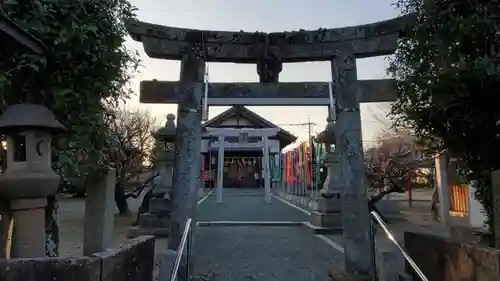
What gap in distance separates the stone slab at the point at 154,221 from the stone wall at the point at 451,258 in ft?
24.1

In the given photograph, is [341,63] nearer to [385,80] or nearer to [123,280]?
[385,80]

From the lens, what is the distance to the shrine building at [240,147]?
2230 centimetres

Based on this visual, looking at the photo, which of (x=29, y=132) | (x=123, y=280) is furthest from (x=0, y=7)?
(x=123, y=280)

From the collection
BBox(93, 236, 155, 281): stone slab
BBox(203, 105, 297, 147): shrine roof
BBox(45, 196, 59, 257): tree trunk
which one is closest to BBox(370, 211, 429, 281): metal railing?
BBox(93, 236, 155, 281): stone slab

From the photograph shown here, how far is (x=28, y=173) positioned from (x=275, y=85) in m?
3.92

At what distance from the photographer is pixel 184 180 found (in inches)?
237

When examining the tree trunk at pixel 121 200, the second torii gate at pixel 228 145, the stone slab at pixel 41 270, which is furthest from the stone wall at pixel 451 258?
the second torii gate at pixel 228 145

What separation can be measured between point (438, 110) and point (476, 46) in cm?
73

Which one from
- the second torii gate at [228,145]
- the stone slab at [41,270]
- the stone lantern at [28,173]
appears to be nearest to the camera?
the stone slab at [41,270]

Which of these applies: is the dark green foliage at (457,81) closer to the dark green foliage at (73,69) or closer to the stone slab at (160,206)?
the dark green foliage at (73,69)

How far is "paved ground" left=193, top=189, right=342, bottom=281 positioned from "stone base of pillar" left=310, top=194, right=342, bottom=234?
1.13 feet

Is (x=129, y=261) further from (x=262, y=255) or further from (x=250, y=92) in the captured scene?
(x=262, y=255)

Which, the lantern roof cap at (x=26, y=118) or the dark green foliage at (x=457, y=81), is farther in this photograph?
the dark green foliage at (x=457, y=81)

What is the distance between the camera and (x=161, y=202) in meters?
11.3
